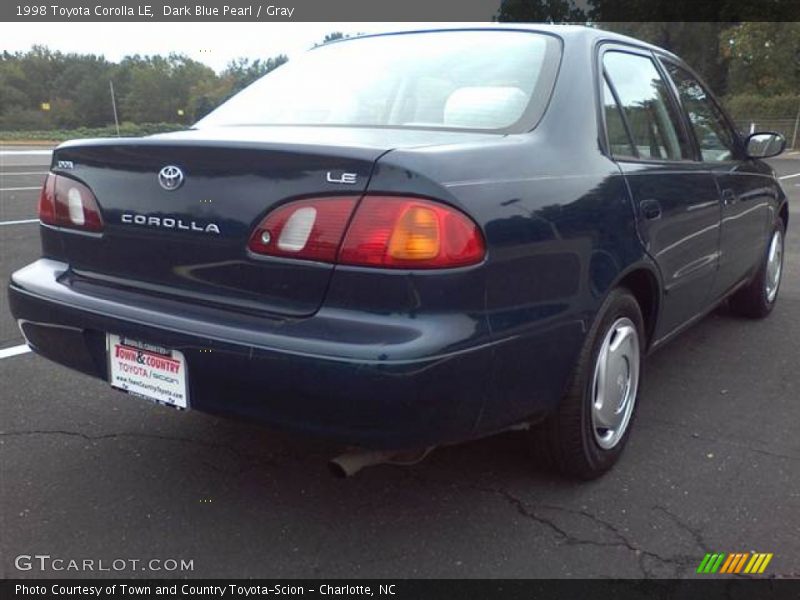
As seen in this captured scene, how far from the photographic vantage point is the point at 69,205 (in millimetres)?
2480

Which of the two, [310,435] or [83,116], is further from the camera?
[83,116]

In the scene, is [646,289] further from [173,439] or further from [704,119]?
[173,439]

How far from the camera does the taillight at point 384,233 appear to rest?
74.6 inches

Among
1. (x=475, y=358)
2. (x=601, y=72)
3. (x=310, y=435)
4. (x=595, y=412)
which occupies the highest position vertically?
(x=601, y=72)

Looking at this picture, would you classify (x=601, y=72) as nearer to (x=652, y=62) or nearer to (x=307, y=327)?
(x=652, y=62)

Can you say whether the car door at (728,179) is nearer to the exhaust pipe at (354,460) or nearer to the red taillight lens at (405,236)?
the red taillight lens at (405,236)

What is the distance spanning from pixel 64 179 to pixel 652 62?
101 inches

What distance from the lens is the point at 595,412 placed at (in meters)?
2.57

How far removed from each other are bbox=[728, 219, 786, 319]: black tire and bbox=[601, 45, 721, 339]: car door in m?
1.33

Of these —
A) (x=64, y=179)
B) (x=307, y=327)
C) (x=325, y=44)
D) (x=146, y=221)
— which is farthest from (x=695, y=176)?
(x=64, y=179)

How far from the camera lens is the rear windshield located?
2.50m

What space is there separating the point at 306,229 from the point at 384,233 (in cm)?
22

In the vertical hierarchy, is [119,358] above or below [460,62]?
below

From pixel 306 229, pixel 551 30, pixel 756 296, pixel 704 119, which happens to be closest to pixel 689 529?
pixel 306 229
